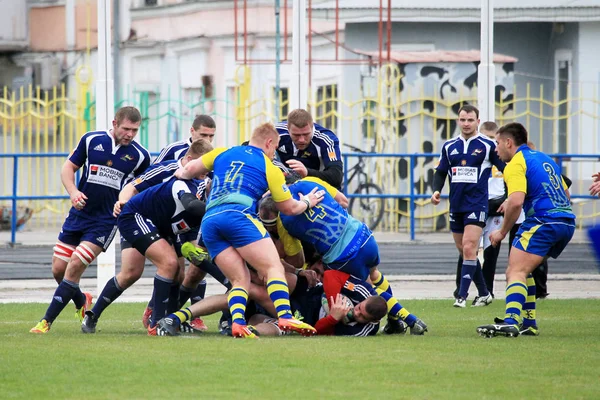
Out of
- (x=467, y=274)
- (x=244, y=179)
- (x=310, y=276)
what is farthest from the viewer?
(x=467, y=274)

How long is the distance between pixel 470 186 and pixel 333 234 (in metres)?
3.93

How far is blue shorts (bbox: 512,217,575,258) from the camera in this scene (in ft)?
34.9

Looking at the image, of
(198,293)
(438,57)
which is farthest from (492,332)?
(438,57)

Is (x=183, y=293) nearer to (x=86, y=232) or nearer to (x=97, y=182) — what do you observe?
(x=86, y=232)

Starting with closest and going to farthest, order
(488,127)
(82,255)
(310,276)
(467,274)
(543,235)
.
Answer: (543,235) → (310,276) → (82,255) → (467,274) → (488,127)

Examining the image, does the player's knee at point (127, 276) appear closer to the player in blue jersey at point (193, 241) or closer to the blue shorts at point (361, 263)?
the player in blue jersey at point (193, 241)

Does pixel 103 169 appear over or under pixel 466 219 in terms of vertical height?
over

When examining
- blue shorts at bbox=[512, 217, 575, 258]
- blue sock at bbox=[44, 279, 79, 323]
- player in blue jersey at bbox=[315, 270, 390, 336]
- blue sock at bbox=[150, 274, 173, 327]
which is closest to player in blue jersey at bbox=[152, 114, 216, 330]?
blue sock at bbox=[150, 274, 173, 327]

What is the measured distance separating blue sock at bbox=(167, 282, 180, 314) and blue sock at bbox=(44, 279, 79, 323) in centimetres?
98

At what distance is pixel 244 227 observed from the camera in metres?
10.2

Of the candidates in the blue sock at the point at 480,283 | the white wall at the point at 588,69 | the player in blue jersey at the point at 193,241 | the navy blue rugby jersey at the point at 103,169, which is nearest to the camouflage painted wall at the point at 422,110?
the white wall at the point at 588,69

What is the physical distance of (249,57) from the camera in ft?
105

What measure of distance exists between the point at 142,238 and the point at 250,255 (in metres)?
1.11

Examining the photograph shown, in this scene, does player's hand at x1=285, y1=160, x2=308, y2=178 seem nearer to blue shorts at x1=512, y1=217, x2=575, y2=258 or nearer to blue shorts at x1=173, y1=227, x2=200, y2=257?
blue shorts at x1=173, y1=227, x2=200, y2=257
